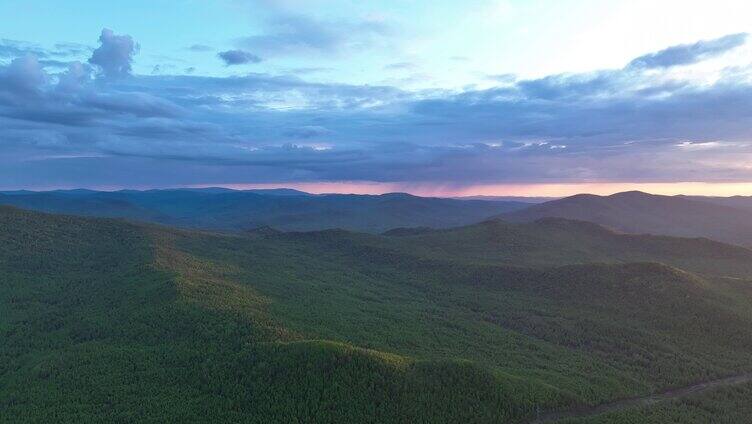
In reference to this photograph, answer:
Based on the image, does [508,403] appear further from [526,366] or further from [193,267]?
[193,267]

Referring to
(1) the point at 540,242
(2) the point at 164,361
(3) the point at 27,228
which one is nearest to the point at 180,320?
(2) the point at 164,361

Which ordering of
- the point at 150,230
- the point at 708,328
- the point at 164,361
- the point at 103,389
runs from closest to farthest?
the point at 103,389 < the point at 164,361 < the point at 708,328 < the point at 150,230

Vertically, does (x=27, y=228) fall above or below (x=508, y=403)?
above

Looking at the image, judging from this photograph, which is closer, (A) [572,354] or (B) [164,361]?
(B) [164,361]

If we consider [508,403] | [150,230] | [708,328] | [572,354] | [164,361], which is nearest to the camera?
[508,403]

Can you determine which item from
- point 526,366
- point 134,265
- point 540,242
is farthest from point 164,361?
point 540,242

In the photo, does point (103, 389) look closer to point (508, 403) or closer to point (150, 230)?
point (508, 403)
